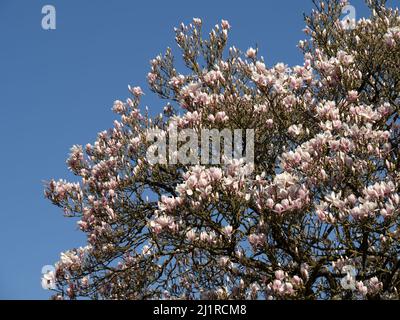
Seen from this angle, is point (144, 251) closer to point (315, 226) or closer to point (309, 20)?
point (315, 226)

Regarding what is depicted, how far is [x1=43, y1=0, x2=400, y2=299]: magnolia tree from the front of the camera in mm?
9828

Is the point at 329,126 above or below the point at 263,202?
above

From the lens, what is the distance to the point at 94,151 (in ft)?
46.7

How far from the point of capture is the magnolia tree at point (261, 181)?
9.83 metres

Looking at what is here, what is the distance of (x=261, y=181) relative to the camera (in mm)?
10188

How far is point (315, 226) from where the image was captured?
1032cm

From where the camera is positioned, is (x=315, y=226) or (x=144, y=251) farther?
(x=144, y=251)

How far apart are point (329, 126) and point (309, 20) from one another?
17.8 feet
